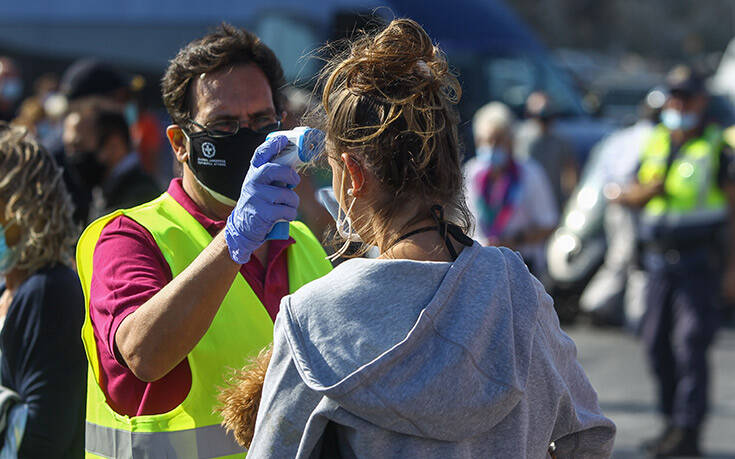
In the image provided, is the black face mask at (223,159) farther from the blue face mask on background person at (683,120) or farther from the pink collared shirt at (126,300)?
the blue face mask on background person at (683,120)

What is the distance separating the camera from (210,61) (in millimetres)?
2455

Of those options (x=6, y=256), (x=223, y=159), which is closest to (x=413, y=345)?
(x=223, y=159)

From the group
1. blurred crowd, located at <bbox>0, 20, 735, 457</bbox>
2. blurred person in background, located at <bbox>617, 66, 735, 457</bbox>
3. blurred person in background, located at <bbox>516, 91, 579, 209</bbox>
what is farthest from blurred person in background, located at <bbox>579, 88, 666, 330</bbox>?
blurred person in background, located at <bbox>617, 66, 735, 457</bbox>

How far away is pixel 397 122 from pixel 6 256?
1.50m

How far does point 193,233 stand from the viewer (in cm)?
241

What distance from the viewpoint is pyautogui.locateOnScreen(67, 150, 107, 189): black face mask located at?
18.4ft

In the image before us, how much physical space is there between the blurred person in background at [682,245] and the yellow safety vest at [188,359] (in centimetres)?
402

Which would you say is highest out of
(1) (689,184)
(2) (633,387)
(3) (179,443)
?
(3) (179,443)

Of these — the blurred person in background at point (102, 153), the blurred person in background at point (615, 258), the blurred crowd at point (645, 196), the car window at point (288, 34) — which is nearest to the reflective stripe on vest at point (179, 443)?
the blurred crowd at point (645, 196)

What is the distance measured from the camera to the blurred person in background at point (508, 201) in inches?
265

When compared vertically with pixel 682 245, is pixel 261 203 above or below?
above

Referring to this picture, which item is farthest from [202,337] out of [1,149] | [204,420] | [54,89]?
[54,89]

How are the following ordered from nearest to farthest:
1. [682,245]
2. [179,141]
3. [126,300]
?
[126,300], [179,141], [682,245]

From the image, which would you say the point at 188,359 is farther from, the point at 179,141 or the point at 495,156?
the point at 495,156
